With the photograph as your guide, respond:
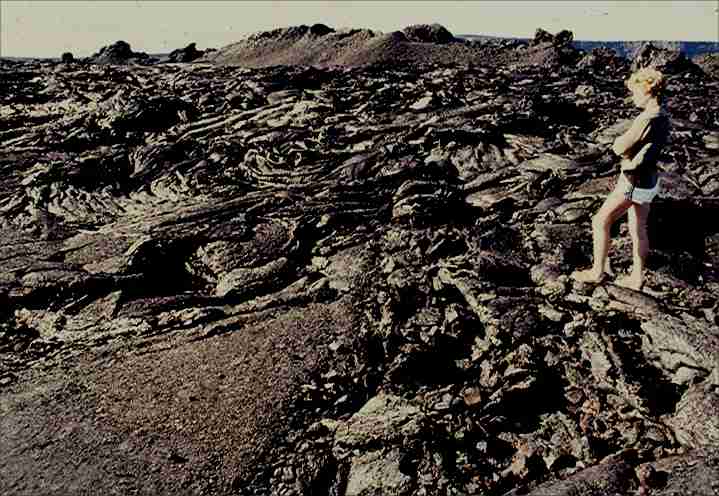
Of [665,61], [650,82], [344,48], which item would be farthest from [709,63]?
[650,82]

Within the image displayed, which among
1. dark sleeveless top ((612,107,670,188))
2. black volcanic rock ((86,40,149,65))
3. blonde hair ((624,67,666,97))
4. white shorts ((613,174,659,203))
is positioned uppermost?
black volcanic rock ((86,40,149,65))

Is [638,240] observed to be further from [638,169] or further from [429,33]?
[429,33]

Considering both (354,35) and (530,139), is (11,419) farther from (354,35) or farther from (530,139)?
(354,35)

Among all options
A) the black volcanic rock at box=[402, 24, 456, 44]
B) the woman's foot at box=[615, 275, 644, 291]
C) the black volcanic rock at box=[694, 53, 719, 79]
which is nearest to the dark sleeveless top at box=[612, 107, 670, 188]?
the woman's foot at box=[615, 275, 644, 291]

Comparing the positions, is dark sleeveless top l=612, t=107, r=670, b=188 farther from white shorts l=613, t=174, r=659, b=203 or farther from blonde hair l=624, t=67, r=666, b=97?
blonde hair l=624, t=67, r=666, b=97

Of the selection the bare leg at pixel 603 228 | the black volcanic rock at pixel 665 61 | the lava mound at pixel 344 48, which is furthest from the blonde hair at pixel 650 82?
the lava mound at pixel 344 48

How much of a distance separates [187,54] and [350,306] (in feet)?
68.9

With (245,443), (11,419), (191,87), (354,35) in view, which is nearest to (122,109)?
(191,87)

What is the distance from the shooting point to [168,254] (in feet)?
28.1

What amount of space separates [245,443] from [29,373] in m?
2.42

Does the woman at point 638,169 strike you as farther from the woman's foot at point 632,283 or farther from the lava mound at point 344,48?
the lava mound at point 344,48

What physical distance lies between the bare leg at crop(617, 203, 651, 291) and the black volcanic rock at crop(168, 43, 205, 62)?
21.8 meters

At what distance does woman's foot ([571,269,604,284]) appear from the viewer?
279 inches

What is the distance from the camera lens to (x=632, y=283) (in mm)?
6934
